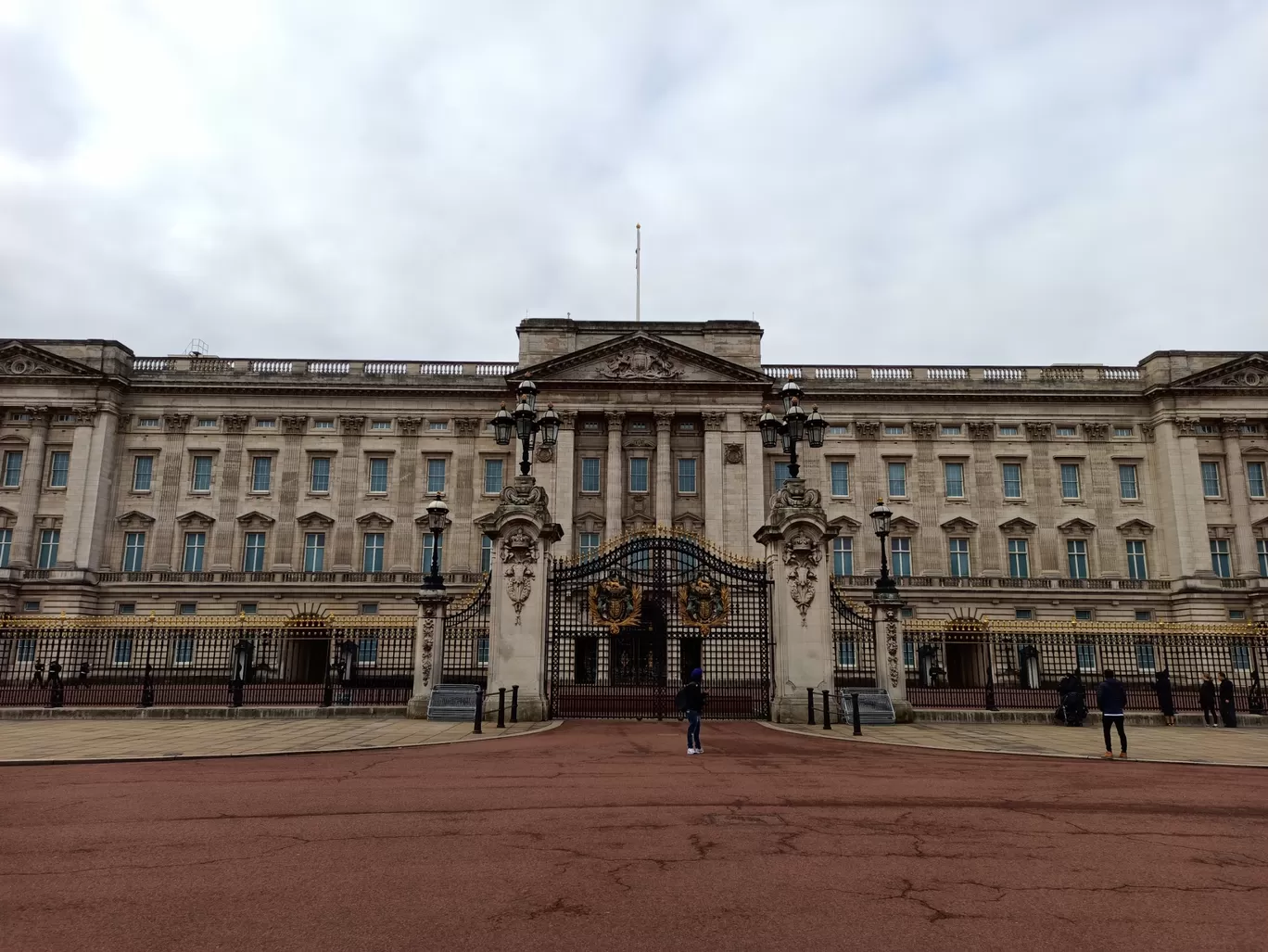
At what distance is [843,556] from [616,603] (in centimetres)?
3250

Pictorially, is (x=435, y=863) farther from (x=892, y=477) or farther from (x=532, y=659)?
(x=892, y=477)

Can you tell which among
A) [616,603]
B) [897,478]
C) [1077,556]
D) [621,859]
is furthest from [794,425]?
[1077,556]

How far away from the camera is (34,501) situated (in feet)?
162

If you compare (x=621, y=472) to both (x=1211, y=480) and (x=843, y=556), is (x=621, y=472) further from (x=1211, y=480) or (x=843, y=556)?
(x=1211, y=480)

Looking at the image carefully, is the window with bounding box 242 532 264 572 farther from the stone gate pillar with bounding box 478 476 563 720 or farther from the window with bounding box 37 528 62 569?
the stone gate pillar with bounding box 478 476 563 720

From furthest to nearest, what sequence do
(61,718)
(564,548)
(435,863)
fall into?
1. (564,548)
2. (61,718)
3. (435,863)

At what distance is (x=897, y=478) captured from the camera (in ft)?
171

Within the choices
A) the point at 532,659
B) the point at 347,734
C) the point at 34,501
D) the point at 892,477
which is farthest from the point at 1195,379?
the point at 34,501

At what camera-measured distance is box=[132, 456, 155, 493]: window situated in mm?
51031

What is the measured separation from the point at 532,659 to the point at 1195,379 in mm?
48190

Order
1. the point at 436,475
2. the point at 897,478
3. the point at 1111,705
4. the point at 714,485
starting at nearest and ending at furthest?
the point at 1111,705 < the point at 714,485 < the point at 436,475 < the point at 897,478

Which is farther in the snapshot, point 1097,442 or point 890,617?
point 1097,442

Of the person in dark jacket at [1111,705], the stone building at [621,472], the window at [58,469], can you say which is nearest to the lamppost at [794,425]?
the person in dark jacket at [1111,705]

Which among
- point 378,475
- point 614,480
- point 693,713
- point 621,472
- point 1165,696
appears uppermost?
point 378,475
